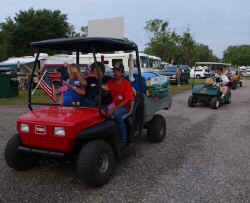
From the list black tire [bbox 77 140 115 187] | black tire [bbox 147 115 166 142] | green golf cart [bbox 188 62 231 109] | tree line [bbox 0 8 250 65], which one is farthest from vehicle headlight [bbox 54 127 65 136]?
tree line [bbox 0 8 250 65]

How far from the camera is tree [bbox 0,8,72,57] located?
36125 mm

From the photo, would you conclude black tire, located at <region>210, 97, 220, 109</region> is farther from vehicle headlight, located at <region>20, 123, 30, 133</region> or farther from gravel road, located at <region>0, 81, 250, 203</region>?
vehicle headlight, located at <region>20, 123, 30, 133</region>

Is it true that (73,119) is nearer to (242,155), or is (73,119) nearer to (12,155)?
(12,155)

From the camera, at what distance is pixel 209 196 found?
10.3 ft

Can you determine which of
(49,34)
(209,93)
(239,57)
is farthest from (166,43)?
(239,57)

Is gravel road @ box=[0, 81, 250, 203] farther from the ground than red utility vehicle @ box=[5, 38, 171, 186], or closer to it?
closer to it

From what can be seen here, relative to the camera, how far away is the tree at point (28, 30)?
119 ft

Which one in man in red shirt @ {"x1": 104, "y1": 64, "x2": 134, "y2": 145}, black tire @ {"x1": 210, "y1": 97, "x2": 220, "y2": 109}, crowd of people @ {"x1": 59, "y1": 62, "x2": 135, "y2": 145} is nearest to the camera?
crowd of people @ {"x1": 59, "y1": 62, "x2": 135, "y2": 145}

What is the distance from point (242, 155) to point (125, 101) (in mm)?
2393

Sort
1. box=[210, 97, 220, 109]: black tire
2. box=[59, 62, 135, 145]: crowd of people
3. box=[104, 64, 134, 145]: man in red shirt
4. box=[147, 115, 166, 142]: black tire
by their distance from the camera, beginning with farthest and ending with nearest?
box=[210, 97, 220, 109]: black tire → box=[147, 115, 166, 142]: black tire → box=[104, 64, 134, 145]: man in red shirt → box=[59, 62, 135, 145]: crowd of people

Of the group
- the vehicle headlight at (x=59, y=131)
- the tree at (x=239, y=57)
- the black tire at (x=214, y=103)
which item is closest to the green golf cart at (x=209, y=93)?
the black tire at (x=214, y=103)

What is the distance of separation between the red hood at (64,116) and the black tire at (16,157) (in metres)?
0.42

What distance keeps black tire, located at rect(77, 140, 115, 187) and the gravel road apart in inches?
6.1

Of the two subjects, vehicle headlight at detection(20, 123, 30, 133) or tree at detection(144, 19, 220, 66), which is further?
tree at detection(144, 19, 220, 66)
